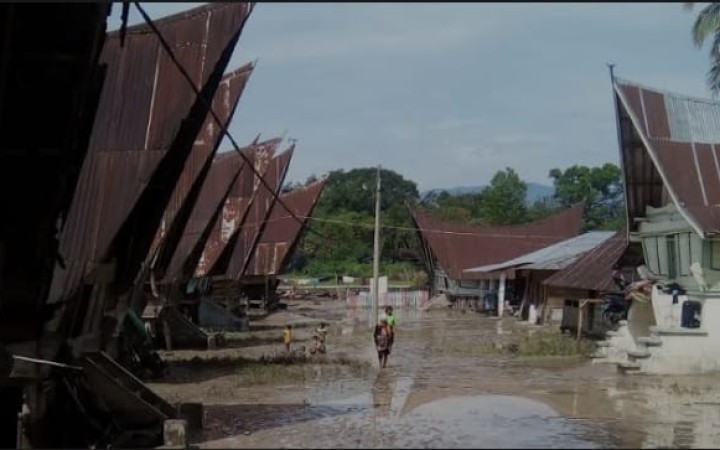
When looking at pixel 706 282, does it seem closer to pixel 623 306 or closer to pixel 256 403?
pixel 623 306

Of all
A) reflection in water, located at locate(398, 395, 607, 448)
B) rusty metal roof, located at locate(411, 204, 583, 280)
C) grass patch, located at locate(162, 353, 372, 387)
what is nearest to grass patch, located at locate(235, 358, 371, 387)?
grass patch, located at locate(162, 353, 372, 387)

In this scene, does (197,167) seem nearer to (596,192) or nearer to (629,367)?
(629,367)

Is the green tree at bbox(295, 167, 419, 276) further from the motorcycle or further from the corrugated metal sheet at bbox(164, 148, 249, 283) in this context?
the motorcycle

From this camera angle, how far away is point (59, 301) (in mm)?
13812

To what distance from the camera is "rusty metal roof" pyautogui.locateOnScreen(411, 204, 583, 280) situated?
5275 centimetres

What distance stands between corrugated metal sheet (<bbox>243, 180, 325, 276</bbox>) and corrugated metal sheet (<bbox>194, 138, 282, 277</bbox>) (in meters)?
6.71

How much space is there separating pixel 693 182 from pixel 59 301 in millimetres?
14431

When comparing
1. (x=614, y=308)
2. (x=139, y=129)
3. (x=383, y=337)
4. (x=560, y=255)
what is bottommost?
(x=383, y=337)

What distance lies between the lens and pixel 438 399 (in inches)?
623

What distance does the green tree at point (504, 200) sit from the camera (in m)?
75.0

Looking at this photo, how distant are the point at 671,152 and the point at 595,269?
8384 mm

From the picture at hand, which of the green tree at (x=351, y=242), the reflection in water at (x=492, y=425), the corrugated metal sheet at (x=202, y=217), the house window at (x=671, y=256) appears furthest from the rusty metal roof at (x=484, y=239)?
the reflection in water at (x=492, y=425)

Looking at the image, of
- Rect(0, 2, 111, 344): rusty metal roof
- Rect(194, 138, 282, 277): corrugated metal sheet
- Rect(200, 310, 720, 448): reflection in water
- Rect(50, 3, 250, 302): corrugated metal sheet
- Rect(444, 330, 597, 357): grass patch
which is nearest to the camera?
Rect(0, 2, 111, 344): rusty metal roof

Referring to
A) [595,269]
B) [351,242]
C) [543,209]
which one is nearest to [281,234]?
[595,269]
